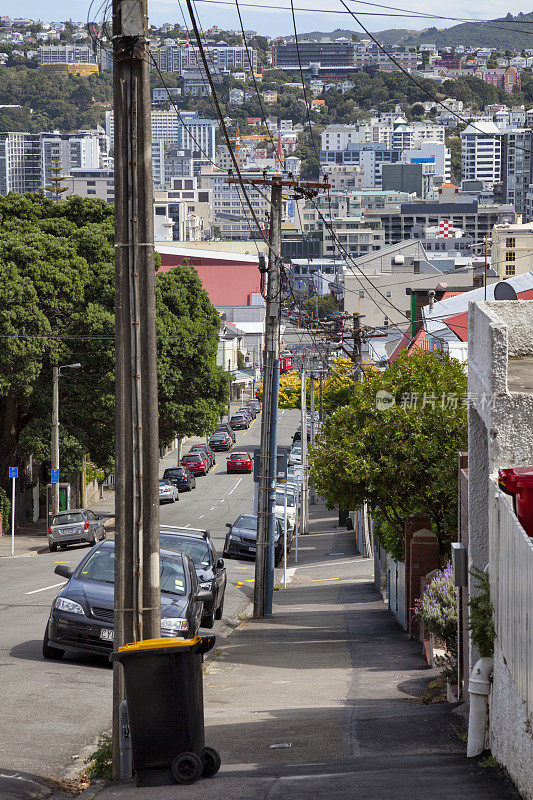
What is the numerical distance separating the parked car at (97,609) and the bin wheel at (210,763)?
566 cm

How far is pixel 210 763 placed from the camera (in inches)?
361

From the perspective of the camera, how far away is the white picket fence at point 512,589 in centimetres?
736

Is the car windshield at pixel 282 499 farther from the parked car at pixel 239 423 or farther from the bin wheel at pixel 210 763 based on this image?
Answer: the parked car at pixel 239 423

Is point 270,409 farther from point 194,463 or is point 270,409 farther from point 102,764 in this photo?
point 194,463

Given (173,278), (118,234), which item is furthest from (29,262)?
(118,234)

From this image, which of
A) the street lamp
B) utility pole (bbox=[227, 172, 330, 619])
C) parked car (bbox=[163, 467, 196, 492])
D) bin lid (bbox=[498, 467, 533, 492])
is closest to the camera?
bin lid (bbox=[498, 467, 533, 492])

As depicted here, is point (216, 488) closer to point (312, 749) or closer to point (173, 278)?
point (173, 278)

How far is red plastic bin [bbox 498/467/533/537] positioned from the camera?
8.42 meters

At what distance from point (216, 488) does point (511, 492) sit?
5145 centimetres

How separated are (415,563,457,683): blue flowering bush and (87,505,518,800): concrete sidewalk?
1.70 ft

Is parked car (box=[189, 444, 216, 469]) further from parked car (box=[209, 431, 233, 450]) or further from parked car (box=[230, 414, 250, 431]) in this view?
parked car (box=[230, 414, 250, 431])

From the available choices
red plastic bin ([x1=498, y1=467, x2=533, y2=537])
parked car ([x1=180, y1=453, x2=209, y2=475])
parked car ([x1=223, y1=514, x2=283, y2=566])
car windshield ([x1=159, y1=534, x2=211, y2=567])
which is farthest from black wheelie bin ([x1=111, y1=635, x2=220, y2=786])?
parked car ([x1=180, y1=453, x2=209, y2=475])

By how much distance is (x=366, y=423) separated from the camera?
1938cm

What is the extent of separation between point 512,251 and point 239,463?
51.5m
